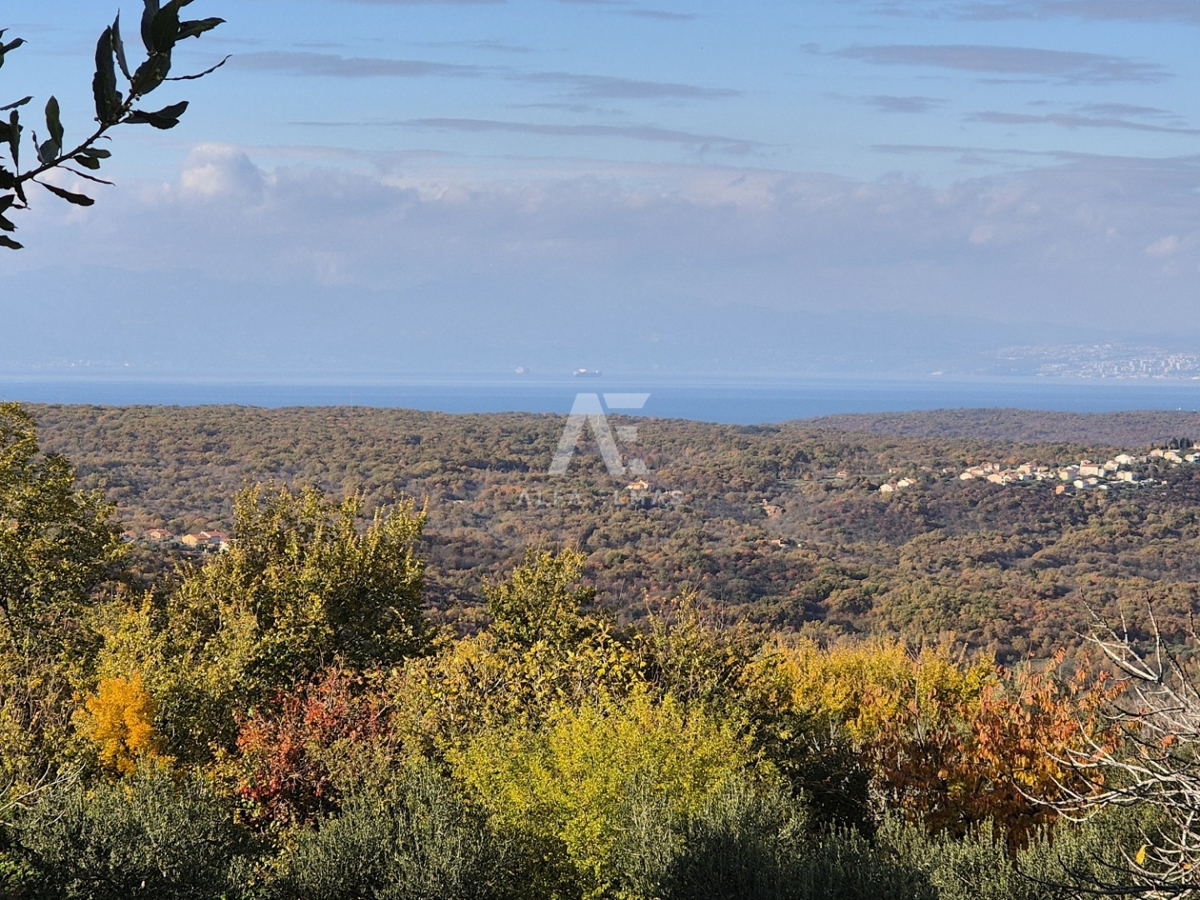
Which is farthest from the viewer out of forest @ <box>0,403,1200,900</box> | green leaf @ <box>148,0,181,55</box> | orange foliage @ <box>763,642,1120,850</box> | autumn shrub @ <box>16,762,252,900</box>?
orange foliage @ <box>763,642,1120,850</box>

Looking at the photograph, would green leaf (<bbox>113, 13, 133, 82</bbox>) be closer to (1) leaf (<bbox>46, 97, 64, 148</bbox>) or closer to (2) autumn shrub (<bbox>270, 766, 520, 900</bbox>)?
(1) leaf (<bbox>46, 97, 64, 148</bbox>)

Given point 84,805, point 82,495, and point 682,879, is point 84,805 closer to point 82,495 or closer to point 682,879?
point 682,879

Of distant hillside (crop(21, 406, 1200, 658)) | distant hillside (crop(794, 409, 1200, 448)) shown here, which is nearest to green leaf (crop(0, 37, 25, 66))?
distant hillside (crop(21, 406, 1200, 658))

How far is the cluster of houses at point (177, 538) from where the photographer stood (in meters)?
39.5

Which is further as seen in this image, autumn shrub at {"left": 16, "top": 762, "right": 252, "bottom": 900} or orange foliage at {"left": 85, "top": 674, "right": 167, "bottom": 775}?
orange foliage at {"left": 85, "top": 674, "right": 167, "bottom": 775}

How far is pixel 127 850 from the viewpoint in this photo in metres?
10.9

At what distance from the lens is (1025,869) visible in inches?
400

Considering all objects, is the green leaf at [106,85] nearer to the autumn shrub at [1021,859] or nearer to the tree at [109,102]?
the tree at [109,102]

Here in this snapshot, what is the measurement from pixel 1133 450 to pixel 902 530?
2353cm

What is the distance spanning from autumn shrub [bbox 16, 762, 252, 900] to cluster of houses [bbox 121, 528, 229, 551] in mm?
27398

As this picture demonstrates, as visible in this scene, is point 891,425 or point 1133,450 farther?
point 891,425

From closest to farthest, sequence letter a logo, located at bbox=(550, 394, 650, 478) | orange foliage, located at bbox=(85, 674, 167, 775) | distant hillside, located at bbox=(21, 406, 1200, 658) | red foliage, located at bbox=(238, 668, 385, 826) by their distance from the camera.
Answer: red foliage, located at bbox=(238, 668, 385, 826) → orange foliage, located at bbox=(85, 674, 167, 775) → distant hillside, located at bbox=(21, 406, 1200, 658) → letter a logo, located at bbox=(550, 394, 650, 478)

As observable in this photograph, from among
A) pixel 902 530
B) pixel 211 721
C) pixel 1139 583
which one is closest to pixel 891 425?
pixel 902 530

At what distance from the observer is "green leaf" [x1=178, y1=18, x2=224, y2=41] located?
2.30m
